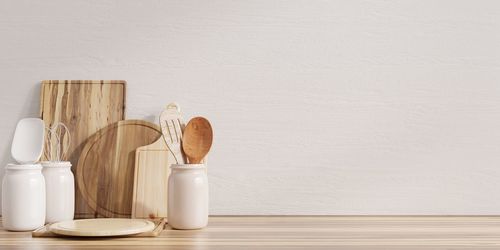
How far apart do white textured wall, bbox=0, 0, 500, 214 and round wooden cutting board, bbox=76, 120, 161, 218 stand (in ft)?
0.18

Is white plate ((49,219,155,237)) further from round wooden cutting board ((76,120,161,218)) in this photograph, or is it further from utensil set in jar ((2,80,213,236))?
round wooden cutting board ((76,120,161,218))

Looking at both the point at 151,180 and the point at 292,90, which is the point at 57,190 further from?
the point at 292,90

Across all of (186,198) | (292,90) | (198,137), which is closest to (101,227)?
(186,198)

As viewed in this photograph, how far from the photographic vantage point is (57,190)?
49.4 inches

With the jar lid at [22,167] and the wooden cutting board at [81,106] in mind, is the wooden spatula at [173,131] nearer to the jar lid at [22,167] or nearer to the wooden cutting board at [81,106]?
the wooden cutting board at [81,106]

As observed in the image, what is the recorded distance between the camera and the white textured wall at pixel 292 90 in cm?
140

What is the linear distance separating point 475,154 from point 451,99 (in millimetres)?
150

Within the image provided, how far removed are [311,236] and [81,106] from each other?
0.66 metres

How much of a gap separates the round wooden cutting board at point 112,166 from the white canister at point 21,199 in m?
0.19

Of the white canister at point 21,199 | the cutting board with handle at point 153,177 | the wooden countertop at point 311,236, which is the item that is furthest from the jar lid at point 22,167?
the cutting board with handle at point 153,177

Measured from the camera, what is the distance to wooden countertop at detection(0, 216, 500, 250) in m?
1.00

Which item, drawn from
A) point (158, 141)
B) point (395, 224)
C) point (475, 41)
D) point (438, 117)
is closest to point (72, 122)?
point (158, 141)

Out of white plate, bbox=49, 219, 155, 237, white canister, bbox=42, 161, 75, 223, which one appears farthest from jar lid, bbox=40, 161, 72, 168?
white plate, bbox=49, 219, 155, 237

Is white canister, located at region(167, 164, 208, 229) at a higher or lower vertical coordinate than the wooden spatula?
lower
